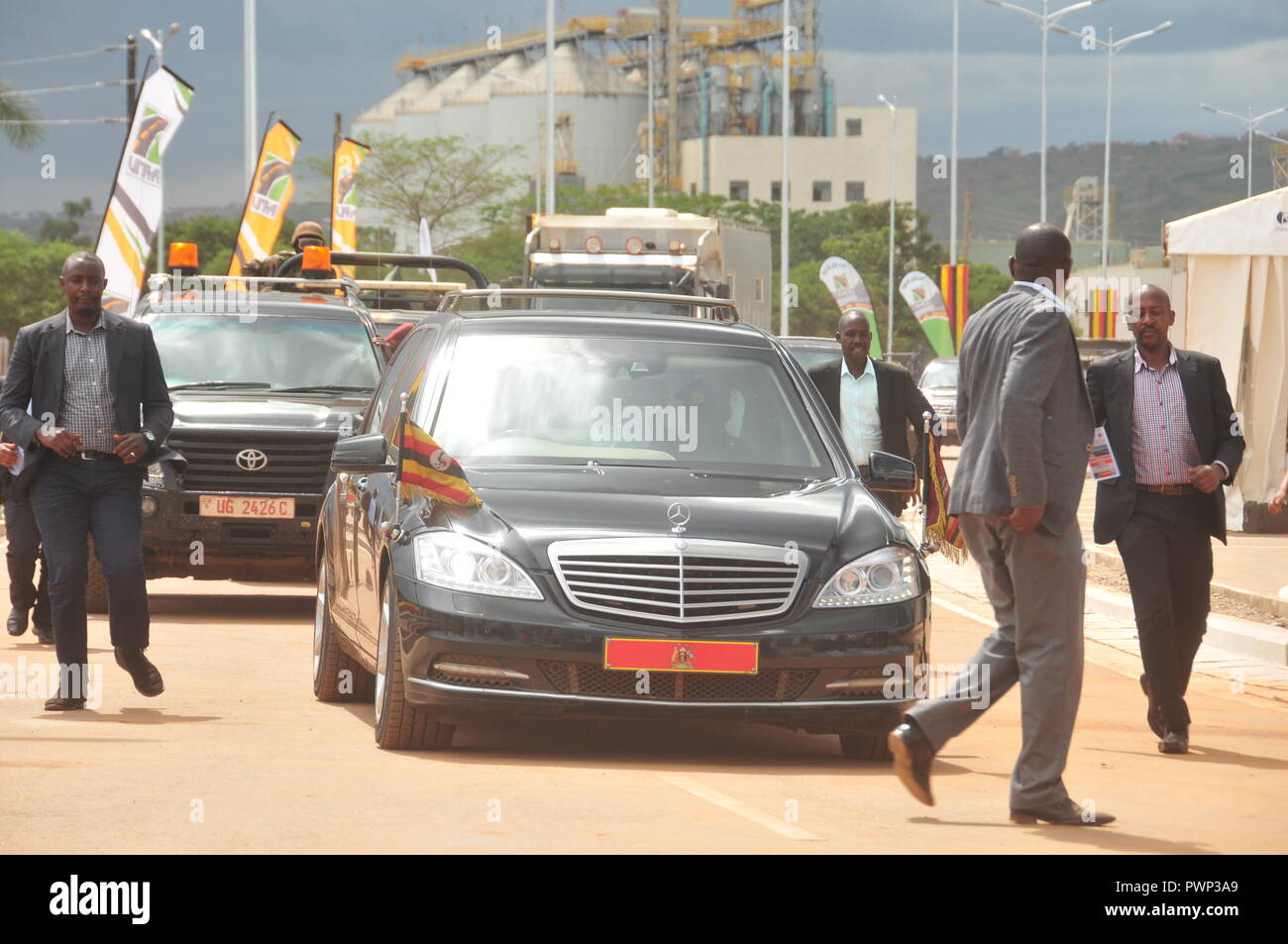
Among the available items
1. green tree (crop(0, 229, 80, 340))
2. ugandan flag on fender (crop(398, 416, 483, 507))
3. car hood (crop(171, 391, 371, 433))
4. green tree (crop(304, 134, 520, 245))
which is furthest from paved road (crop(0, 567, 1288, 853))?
green tree (crop(304, 134, 520, 245))

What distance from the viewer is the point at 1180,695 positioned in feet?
31.7

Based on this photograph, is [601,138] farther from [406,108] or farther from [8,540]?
[8,540]

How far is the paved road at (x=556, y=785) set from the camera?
6.67 meters

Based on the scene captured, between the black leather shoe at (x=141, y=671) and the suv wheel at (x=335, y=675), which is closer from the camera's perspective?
the black leather shoe at (x=141, y=671)

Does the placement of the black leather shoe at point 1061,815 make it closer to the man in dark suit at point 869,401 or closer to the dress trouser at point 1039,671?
the dress trouser at point 1039,671

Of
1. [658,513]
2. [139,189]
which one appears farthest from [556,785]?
[139,189]

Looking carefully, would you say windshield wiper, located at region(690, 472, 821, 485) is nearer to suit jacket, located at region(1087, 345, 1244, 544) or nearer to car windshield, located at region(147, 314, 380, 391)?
suit jacket, located at region(1087, 345, 1244, 544)

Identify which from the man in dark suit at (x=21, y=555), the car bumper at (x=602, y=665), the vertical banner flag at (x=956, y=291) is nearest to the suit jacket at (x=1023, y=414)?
the car bumper at (x=602, y=665)

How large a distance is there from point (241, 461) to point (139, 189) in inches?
448

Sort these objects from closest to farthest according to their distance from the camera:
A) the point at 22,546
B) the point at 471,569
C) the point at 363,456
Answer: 1. the point at 471,569
2. the point at 363,456
3. the point at 22,546

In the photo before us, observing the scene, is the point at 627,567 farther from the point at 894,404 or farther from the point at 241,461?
the point at 241,461

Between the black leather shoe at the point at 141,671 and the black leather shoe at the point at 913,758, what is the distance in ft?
13.5

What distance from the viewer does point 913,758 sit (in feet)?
23.8
